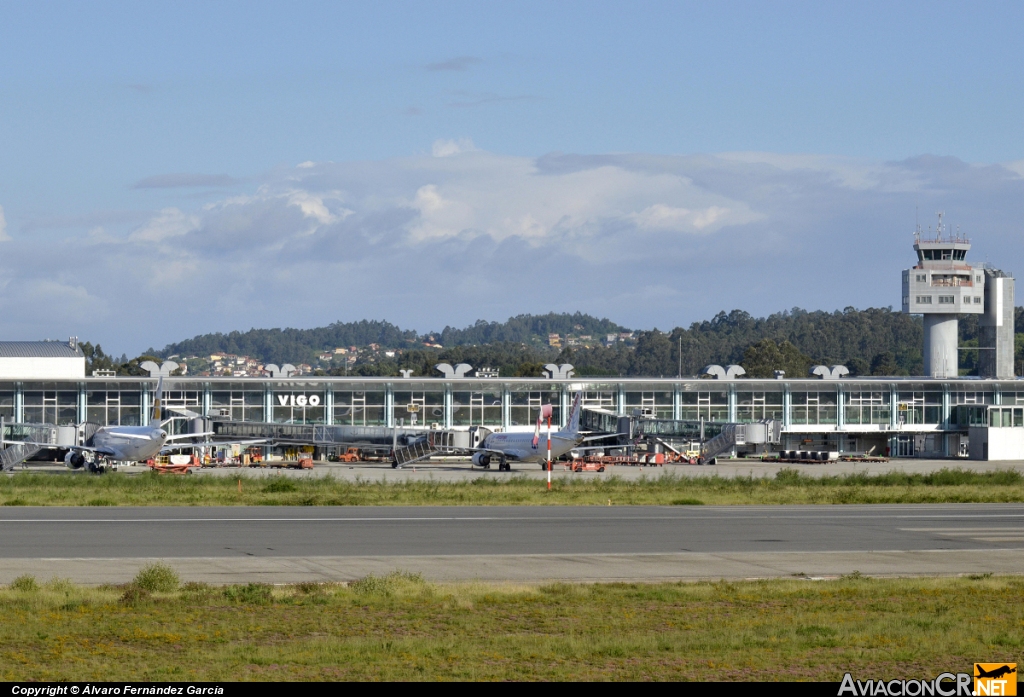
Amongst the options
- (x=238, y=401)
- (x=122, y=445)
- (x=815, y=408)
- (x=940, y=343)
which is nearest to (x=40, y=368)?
(x=238, y=401)

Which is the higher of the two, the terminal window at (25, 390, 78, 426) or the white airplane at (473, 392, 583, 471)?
the terminal window at (25, 390, 78, 426)

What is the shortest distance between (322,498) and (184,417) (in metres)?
53.0

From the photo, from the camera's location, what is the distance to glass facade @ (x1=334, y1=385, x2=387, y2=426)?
4149 inches

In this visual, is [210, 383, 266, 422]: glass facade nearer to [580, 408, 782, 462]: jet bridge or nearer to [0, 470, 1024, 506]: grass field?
[580, 408, 782, 462]: jet bridge

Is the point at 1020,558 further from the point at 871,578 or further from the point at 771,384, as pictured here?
the point at 771,384

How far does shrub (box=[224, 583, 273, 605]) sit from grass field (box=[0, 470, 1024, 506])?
919 inches

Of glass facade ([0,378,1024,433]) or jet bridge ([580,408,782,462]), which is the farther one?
glass facade ([0,378,1024,433])

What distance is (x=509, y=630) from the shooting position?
17.1 meters

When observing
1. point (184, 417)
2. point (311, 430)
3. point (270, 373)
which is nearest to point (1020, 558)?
point (311, 430)

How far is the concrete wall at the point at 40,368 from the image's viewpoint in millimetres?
100938

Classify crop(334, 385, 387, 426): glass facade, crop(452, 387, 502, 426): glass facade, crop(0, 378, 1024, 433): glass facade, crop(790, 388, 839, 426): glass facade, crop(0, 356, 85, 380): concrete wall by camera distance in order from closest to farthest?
crop(0, 378, 1024, 433): glass facade, crop(0, 356, 85, 380): concrete wall, crop(334, 385, 387, 426): glass facade, crop(452, 387, 502, 426): glass facade, crop(790, 388, 839, 426): glass facade

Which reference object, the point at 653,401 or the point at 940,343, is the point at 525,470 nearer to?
the point at 653,401

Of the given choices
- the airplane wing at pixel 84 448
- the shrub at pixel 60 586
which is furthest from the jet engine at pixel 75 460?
the shrub at pixel 60 586

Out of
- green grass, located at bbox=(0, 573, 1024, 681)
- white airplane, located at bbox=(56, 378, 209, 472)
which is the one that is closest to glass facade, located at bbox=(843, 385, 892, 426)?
white airplane, located at bbox=(56, 378, 209, 472)
